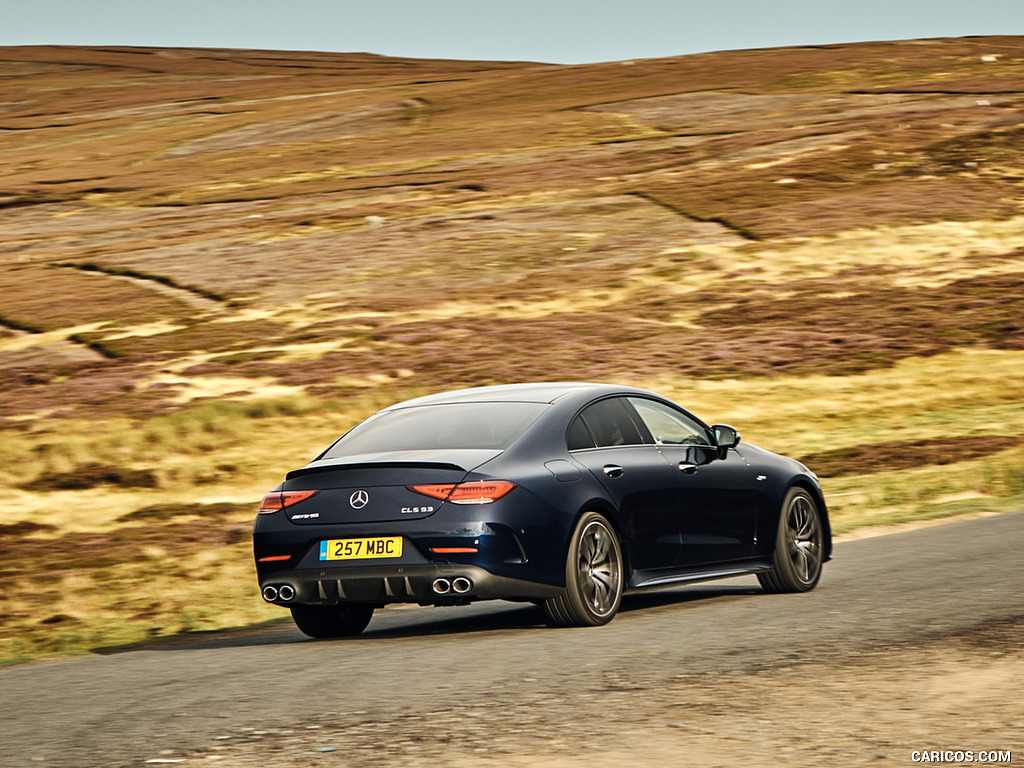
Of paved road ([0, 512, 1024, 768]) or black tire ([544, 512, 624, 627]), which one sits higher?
black tire ([544, 512, 624, 627])

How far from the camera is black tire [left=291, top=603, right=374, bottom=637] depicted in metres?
9.77

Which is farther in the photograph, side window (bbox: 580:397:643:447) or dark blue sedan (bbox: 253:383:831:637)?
side window (bbox: 580:397:643:447)

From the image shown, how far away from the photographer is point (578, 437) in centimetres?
962

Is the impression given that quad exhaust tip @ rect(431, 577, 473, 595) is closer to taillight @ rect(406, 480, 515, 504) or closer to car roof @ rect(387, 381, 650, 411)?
taillight @ rect(406, 480, 515, 504)

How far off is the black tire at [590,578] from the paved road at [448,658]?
108 millimetres

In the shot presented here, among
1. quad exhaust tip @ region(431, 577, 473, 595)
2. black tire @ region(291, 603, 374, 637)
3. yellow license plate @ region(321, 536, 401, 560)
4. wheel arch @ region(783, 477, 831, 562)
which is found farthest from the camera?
wheel arch @ region(783, 477, 831, 562)

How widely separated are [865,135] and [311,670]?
47.5m

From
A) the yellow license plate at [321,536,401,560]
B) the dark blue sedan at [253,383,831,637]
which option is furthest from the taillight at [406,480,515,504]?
the yellow license plate at [321,536,401,560]

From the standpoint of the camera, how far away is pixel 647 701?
6844 mm

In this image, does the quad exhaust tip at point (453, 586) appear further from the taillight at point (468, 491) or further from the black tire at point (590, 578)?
the black tire at point (590, 578)

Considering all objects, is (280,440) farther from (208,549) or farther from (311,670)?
(311,670)

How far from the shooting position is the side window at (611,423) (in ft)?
Answer: 32.2

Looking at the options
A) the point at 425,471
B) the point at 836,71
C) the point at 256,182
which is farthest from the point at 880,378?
the point at 836,71

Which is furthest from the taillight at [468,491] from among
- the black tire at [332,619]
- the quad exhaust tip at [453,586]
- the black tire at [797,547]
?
the black tire at [797,547]
